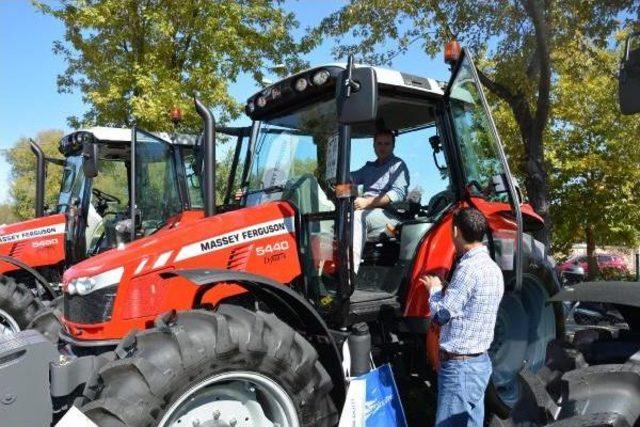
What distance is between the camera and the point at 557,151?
18.7 meters

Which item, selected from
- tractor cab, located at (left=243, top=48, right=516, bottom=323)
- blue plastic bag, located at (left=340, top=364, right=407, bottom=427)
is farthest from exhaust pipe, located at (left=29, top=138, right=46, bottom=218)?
blue plastic bag, located at (left=340, top=364, right=407, bottom=427)

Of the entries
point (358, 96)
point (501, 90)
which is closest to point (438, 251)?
point (358, 96)

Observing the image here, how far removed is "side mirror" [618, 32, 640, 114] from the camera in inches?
133

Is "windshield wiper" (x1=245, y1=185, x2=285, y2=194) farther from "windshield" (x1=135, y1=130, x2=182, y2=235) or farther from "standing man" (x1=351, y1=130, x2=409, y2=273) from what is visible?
"windshield" (x1=135, y1=130, x2=182, y2=235)

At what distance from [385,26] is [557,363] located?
10.1 m

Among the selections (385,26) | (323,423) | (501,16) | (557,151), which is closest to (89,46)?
(385,26)

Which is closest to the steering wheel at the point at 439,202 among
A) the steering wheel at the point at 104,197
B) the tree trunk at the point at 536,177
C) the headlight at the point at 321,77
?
the headlight at the point at 321,77

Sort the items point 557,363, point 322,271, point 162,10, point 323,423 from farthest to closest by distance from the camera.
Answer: point 162,10 → point 322,271 → point 323,423 → point 557,363

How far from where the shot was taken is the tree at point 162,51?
1176cm

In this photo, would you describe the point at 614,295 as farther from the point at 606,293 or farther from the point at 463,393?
the point at 463,393

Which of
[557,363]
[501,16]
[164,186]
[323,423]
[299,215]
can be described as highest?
[501,16]

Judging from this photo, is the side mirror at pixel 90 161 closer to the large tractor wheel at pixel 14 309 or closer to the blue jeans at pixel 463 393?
the large tractor wheel at pixel 14 309

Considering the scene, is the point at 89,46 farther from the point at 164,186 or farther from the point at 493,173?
the point at 493,173

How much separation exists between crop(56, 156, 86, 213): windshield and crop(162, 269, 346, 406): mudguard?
5.00 m
